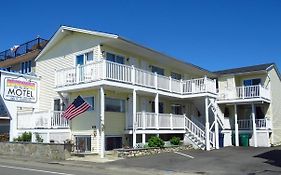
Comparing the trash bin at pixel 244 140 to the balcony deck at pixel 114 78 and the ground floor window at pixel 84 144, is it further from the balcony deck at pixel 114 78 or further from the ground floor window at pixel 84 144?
the ground floor window at pixel 84 144

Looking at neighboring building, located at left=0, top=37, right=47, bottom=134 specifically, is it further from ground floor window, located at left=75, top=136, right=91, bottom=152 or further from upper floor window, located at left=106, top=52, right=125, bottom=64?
ground floor window, located at left=75, top=136, right=91, bottom=152

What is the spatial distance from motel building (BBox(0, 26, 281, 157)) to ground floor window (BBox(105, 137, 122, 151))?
0.21 ft

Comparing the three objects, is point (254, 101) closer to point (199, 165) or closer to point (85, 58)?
point (199, 165)

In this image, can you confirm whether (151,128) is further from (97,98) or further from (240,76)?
(240,76)

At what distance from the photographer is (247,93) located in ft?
101

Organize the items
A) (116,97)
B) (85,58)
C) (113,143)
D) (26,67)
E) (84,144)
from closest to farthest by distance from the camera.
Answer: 1. (84,144)
2. (113,143)
3. (116,97)
4. (85,58)
5. (26,67)

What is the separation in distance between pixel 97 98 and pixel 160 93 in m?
5.04

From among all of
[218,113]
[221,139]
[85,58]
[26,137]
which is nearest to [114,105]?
[85,58]

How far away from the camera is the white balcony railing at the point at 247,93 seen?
3010 cm

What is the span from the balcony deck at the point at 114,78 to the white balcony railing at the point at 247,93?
5.37 meters

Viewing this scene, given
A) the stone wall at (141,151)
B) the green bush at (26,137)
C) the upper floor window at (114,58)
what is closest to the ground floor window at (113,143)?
the stone wall at (141,151)

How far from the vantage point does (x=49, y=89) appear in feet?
85.6

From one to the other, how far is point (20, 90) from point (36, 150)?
586 centimetres

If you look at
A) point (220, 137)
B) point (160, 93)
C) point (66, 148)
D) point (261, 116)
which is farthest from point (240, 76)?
point (66, 148)
